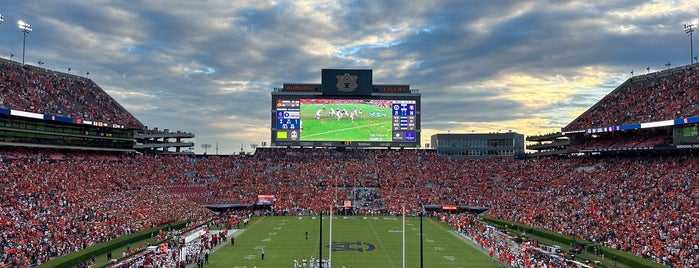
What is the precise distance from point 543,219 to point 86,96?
56.5 metres

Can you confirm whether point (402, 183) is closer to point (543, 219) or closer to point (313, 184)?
point (313, 184)

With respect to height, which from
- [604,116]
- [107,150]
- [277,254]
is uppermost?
[604,116]

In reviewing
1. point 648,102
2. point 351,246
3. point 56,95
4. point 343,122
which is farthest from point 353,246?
point 56,95

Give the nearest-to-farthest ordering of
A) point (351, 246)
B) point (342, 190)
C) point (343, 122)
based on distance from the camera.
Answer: point (351, 246) < point (342, 190) < point (343, 122)

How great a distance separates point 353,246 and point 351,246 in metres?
0.16

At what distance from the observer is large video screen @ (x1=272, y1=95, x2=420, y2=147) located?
80.0 meters

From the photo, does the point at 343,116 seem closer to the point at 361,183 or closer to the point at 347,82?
the point at 347,82

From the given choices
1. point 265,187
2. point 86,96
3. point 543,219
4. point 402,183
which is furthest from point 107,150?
point 543,219

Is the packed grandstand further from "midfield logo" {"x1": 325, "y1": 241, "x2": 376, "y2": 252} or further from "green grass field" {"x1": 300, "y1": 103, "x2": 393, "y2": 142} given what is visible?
"midfield logo" {"x1": 325, "y1": 241, "x2": 376, "y2": 252}

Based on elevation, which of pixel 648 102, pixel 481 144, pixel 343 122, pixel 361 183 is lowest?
pixel 361 183

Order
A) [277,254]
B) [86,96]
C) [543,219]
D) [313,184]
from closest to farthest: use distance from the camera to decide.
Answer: [277,254] → [543,219] → [86,96] → [313,184]

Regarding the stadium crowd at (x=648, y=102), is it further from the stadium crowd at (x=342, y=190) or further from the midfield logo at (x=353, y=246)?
the midfield logo at (x=353, y=246)

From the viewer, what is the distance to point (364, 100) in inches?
3189

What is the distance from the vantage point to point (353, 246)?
140 ft
